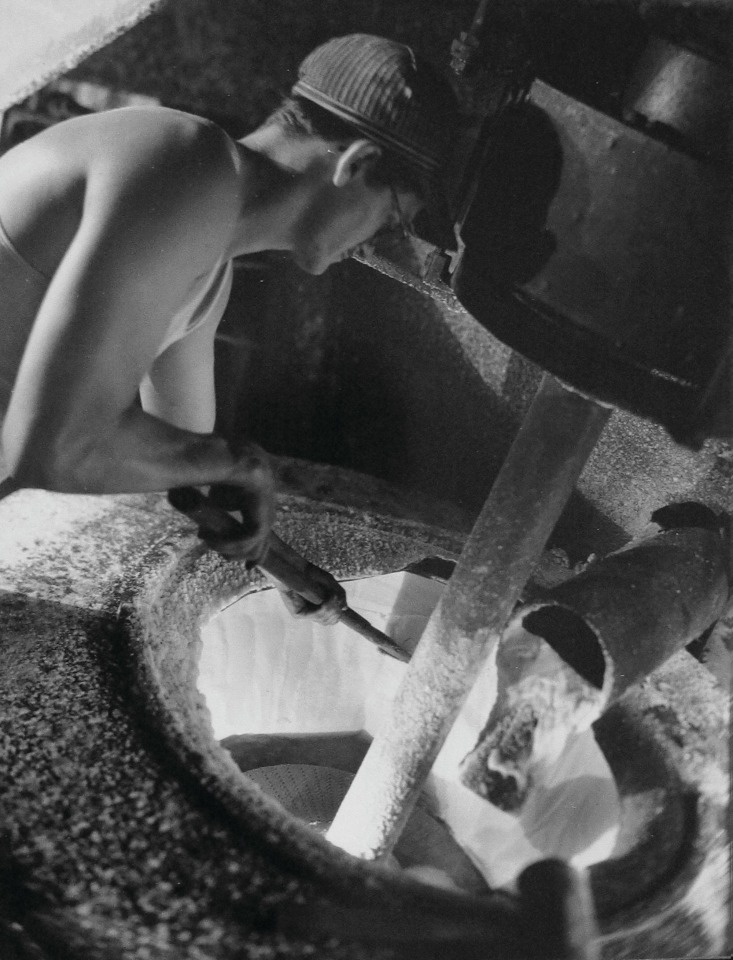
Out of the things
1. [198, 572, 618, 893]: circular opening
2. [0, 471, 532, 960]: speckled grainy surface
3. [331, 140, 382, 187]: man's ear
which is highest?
[331, 140, 382, 187]: man's ear

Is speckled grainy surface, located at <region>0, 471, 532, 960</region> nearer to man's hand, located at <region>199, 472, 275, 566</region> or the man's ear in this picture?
man's hand, located at <region>199, 472, 275, 566</region>

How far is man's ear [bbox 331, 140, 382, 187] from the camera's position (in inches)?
35.8

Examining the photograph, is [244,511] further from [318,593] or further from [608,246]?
[608,246]

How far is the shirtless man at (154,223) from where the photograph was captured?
0.79m

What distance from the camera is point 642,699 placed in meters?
1.48

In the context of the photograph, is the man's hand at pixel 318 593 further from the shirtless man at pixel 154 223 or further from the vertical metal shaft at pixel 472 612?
the shirtless man at pixel 154 223

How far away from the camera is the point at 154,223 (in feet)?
2.60

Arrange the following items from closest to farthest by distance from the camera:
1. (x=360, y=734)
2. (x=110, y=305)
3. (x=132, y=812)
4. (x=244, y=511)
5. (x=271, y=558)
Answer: (x=110, y=305), (x=132, y=812), (x=244, y=511), (x=271, y=558), (x=360, y=734)

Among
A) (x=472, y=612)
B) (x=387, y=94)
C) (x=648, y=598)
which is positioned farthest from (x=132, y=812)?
(x=387, y=94)

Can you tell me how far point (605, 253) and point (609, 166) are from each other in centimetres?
11

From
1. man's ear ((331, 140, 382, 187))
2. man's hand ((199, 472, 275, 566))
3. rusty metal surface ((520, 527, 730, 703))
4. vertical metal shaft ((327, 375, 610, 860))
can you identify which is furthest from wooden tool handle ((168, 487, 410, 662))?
man's ear ((331, 140, 382, 187))

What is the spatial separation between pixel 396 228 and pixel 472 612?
0.69 m

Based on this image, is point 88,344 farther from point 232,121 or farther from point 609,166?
point 609,166

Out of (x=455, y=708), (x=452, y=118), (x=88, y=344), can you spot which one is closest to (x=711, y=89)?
(x=452, y=118)
